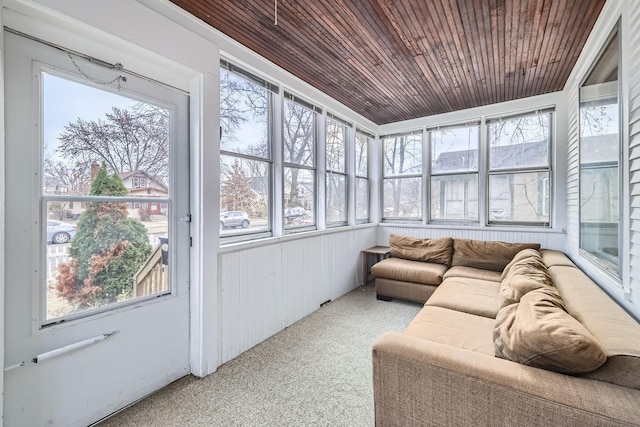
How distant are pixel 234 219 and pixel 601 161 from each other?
9.74 feet

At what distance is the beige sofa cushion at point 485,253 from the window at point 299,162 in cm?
200

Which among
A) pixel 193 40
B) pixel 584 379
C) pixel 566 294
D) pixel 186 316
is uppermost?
pixel 193 40

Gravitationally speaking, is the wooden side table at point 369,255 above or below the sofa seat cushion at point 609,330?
below

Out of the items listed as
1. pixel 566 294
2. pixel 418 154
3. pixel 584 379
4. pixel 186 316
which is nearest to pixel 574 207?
pixel 566 294

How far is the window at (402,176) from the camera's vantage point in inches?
181

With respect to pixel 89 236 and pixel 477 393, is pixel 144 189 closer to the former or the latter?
pixel 89 236

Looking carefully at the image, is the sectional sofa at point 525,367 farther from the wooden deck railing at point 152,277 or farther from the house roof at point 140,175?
the house roof at point 140,175

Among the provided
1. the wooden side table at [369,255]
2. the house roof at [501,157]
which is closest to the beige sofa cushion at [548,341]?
the wooden side table at [369,255]

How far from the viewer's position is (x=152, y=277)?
75.3 inches

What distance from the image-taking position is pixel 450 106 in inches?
158

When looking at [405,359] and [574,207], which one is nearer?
[405,359]

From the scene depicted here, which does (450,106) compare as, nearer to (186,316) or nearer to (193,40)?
(193,40)

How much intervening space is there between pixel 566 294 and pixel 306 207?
8.11ft

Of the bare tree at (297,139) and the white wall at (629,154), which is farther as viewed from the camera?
the bare tree at (297,139)
